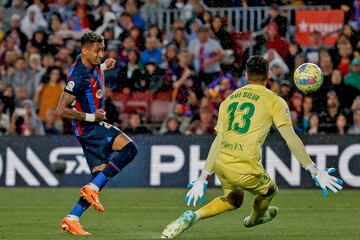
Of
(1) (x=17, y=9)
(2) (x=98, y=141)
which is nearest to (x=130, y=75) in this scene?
(1) (x=17, y=9)

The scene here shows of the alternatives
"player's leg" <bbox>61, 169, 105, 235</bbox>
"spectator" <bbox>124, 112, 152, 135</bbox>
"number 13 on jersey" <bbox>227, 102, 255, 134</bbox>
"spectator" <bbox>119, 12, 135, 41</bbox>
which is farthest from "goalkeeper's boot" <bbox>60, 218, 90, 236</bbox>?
"spectator" <bbox>119, 12, 135, 41</bbox>

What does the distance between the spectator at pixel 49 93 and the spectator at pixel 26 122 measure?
0.33m

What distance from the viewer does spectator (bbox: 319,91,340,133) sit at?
1936 cm

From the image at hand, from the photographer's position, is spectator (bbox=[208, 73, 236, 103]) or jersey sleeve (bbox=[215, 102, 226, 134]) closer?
jersey sleeve (bbox=[215, 102, 226, 134])

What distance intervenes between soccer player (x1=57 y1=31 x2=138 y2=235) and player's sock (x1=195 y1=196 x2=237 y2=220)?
1571 millimetres

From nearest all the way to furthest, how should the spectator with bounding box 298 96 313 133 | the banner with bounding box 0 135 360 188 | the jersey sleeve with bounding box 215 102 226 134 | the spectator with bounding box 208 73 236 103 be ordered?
the jersey sleeve with bounding box 215 102 226 134
the banner with bounding box 0 135 360 188
the spectator with bounding box 298 96 313 133
the spectator with bounding box 208 73 236 103

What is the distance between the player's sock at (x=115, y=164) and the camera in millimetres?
11344

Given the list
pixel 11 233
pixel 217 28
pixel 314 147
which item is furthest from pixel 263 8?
pixel 11 233

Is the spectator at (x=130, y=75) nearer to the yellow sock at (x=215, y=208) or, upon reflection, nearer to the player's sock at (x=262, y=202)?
the player's sock at (x=262, y=202)

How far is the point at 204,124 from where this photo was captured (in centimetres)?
1959

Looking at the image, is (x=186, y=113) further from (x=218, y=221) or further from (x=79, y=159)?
(x=218, y=221)

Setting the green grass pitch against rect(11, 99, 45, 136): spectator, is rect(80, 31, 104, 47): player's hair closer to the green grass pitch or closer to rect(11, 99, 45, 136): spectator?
the green grass pitch

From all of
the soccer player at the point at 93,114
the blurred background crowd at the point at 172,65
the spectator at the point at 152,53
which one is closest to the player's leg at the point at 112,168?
the soccer player at the point at 93,114

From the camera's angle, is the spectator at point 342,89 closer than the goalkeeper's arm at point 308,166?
No
